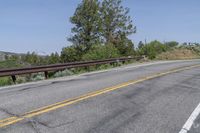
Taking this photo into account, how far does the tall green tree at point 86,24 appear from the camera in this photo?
181 feet

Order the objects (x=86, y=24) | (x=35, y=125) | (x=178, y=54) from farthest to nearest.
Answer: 1. (x=86, y=24)
2. (x=178, y=54)
3. (x=35, y=125)

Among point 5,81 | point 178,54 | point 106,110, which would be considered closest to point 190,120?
point 106,110

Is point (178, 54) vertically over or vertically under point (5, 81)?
under

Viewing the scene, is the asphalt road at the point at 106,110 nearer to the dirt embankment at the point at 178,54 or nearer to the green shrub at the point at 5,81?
the green shrub at the point at 5,81

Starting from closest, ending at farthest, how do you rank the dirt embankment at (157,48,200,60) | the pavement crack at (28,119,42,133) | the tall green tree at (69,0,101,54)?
the pavement crack at (28,119,42,133) → the dirt embankment at (157,48,200,60) → the tall green tree at (69,0,101,54)

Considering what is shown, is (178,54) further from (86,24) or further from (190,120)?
(190,120)

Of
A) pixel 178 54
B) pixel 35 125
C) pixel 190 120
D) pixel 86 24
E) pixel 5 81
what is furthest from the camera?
pixel 86 24

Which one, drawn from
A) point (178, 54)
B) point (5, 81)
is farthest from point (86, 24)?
point (5, 81)

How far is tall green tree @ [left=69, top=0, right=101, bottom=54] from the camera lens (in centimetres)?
5522

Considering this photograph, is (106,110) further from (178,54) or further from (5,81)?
(178,54)

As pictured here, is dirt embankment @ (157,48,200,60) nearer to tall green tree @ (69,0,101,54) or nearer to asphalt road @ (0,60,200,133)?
tall green tree @ (69,0,101,54)

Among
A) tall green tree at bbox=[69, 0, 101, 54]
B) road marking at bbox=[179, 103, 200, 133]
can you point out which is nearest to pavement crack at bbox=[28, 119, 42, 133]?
road marking at bbox=[179, 103, 200, 133]

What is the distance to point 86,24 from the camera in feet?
183

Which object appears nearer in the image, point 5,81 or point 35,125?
point 35,125
